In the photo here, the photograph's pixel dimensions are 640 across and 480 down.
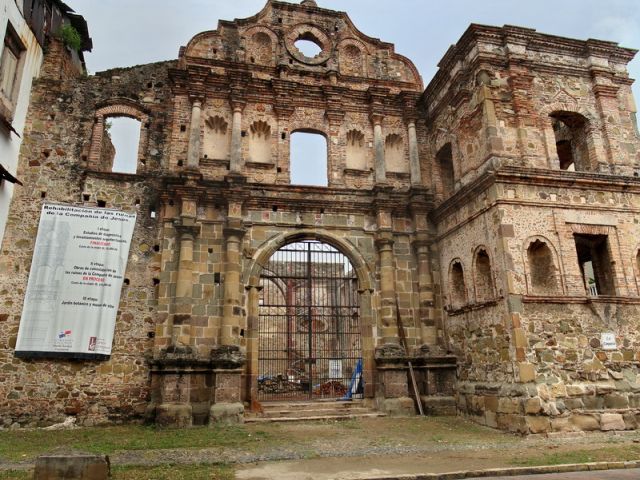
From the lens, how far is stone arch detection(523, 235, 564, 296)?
10422 millimetres

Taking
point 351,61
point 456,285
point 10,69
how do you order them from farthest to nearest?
point 351,61 → point 456,285 → point 10,69

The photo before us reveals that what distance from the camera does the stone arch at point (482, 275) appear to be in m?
11.5

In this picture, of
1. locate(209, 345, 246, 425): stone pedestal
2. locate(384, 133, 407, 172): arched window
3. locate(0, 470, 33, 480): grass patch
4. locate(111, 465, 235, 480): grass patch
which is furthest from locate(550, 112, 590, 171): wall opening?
locate(0, 470, 33, 480): grass patch

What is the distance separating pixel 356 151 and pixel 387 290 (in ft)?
13.9

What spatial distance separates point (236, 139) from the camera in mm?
13484

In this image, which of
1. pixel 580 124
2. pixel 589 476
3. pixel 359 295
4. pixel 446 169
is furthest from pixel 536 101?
pixel 589 476

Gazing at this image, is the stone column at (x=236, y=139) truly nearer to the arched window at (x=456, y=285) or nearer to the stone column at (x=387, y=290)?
the stone column at (x=387, y=290)

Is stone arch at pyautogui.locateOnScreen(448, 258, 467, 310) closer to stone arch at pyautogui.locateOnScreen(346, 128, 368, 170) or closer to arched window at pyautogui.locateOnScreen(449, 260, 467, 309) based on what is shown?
arched window at pyautogui.locateOnScreen(449, 260, 467, 309)

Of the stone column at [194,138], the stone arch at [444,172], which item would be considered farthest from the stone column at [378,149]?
the stone column at [194,138]

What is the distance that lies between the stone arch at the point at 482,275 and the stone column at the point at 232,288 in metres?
5.61

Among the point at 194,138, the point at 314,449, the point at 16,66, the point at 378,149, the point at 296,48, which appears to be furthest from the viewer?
the point at 296,48

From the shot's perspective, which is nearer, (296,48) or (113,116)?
(113,116)

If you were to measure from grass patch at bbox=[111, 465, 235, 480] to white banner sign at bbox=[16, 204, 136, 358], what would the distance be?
18.6ft

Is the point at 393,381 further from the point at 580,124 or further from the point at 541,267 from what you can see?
the point at 580,124
